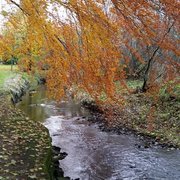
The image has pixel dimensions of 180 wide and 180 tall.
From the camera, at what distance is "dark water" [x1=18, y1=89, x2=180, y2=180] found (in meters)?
9.10

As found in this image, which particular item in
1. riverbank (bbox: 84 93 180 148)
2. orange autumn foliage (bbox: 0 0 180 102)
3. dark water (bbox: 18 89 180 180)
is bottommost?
dark water (bbox: 18 89 180 180)

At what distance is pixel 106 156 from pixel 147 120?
545 cm

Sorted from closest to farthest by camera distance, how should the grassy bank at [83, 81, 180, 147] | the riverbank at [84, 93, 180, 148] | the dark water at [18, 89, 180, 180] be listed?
the dark water at [18, 89, 180, 180] → the riverbank at [84, 93, 180, 148] → the grassy bank at [83, 81, 180, 147]

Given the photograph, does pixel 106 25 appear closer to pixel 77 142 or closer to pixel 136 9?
pixel 136 9

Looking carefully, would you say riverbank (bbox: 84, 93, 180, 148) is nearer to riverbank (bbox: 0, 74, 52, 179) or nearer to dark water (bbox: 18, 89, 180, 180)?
dark water (bbox: 18, 89, 180, 180)

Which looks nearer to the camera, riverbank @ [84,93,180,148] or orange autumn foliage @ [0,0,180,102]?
orange autumn foliage @ [0,0,180,102]

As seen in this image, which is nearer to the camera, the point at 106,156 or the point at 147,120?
the point at 106,156

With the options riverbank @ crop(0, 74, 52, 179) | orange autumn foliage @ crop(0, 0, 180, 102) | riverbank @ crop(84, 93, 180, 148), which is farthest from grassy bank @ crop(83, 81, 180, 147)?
orange autumn foliage @ crop(0, 0, 180, 102)

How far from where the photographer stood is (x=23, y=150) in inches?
299

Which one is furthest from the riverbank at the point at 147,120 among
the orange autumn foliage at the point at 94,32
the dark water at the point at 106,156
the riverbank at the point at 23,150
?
the orange autumn foliage at the point at 94,32

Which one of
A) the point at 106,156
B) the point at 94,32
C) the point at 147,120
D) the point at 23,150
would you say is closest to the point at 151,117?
the point at 147,120

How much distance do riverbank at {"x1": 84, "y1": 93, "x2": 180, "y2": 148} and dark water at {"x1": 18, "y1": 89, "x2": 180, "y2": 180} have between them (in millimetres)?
699

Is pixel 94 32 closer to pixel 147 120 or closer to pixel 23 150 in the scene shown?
pixel 23 150

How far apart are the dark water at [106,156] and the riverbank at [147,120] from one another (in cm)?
70
